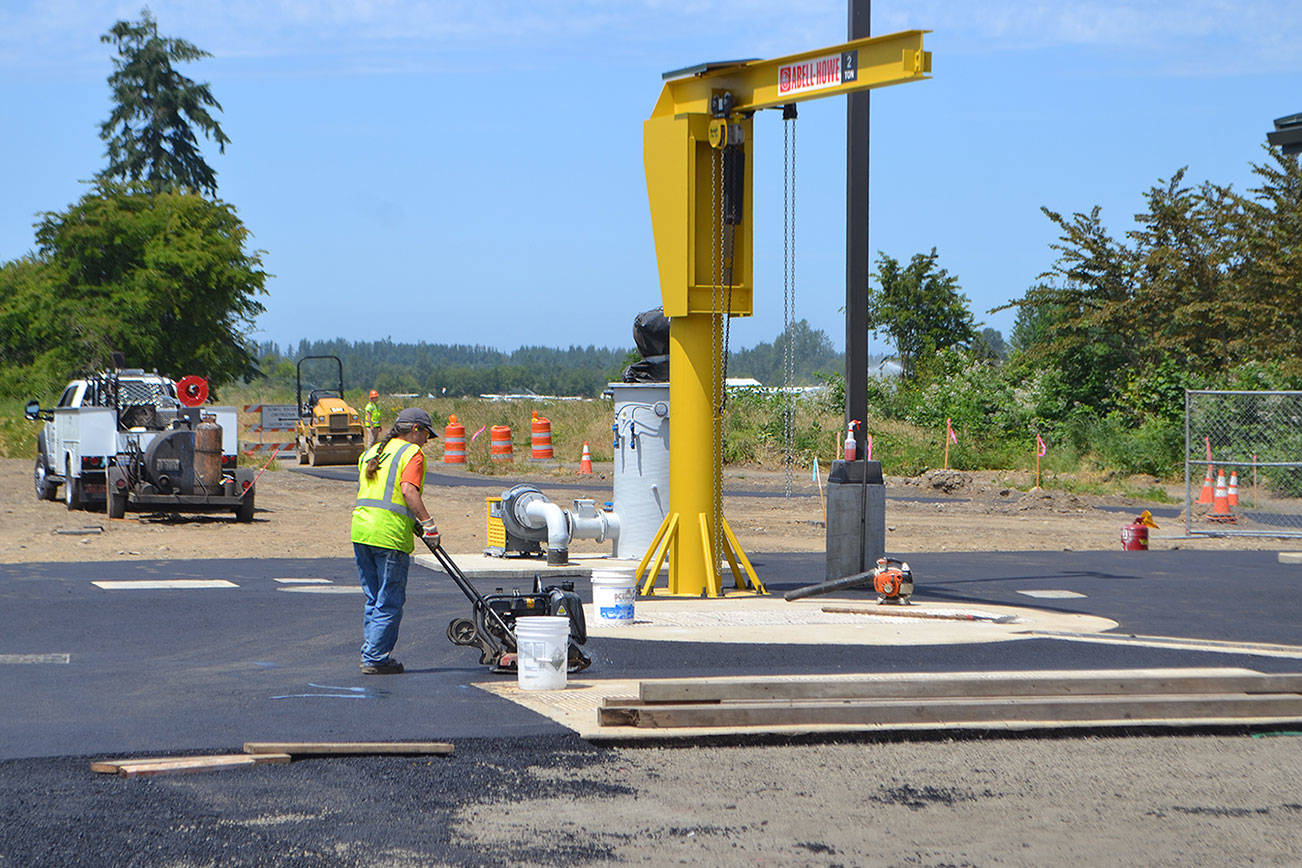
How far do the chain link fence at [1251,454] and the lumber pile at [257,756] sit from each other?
1940 centimetres

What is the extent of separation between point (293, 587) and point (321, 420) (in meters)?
23.5

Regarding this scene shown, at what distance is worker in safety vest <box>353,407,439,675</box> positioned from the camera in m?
8.98

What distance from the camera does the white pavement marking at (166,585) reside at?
44.2 feet

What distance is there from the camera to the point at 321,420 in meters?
36.8

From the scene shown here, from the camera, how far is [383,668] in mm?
9109

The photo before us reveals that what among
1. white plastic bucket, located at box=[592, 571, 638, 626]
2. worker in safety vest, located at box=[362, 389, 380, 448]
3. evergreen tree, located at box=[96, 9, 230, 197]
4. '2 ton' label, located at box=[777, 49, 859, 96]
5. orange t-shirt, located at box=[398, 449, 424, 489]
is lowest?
white plastic bucket, located at box=[592, 571, 638, 626]

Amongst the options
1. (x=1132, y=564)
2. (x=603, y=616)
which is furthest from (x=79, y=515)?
(x=1132, y=564)

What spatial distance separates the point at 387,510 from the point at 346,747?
2.38 m

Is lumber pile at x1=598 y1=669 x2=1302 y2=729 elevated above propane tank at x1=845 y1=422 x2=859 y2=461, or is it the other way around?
propane tank at x1=845 y1=422 x2=859 y2=461

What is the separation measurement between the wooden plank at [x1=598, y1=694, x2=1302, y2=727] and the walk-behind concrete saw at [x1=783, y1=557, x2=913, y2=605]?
14.7ft

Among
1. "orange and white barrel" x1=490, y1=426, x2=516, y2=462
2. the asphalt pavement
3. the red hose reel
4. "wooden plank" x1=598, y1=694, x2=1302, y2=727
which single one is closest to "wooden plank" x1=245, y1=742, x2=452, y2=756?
the asphalt pavement

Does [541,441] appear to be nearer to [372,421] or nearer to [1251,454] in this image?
[372,421]

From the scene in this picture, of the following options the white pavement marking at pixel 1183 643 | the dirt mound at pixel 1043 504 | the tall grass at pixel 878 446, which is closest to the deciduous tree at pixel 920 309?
the tall grass at pixel 878 446

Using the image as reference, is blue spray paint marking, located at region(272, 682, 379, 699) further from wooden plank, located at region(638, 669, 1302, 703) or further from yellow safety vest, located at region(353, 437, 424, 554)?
wooden plank, located at region(638, 669, 1302, 703)
